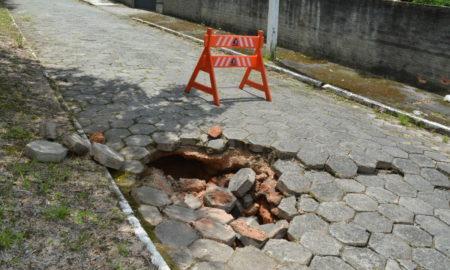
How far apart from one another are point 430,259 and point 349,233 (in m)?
0.69

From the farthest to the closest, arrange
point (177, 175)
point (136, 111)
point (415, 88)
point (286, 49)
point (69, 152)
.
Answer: point (286, 49) < point (415, 88) < point (136, 111) < point (177, 175) < point (69, 152)

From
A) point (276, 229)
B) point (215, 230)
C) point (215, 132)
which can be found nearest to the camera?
point (215, 230)

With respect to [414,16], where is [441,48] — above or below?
below

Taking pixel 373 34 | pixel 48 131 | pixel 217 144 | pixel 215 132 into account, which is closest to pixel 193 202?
pixel 217 144

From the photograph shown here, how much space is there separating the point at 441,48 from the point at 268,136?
4.85 m

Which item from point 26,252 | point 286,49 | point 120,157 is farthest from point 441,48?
point 26,252

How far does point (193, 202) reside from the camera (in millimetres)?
4398

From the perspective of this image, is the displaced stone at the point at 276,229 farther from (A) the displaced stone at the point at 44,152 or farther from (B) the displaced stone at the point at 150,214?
(A) the displaced stone at the point at 44,152

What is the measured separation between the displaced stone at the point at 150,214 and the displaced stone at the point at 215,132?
1699mm

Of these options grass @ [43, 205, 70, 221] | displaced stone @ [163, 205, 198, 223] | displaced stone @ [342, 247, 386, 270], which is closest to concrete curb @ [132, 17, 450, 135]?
displaced stone @ [342, 247, 386, 270]

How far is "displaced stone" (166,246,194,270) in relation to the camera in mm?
3218

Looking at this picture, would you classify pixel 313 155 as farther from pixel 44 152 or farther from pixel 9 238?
pixel 9 238

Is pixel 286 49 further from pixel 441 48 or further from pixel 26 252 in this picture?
pixel 26 252

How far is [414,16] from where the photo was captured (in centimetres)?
857
